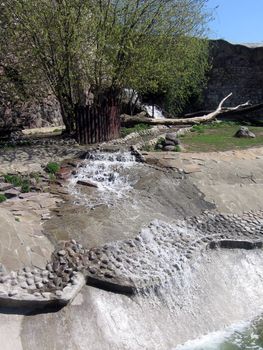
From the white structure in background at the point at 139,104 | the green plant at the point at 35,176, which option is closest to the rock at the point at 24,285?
the green plant at the point at 35,176

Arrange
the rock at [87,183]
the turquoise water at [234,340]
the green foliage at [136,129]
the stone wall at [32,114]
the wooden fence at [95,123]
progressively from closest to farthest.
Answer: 1. the turquoise water at [234,340]
2. the rock at [87,183]
3. the wooden fence at [95,123]
4. the green foliage at [136,129]
5. the stone wall at [32,114]

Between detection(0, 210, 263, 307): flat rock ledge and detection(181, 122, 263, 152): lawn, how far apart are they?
3.76 meters

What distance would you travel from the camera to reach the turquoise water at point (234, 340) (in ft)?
23.8

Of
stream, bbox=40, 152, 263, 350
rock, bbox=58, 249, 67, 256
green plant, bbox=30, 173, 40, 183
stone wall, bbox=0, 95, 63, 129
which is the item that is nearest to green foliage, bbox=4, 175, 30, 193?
green plant, bbox=30, 173, 40, 183

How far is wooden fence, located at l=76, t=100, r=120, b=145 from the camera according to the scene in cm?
1380

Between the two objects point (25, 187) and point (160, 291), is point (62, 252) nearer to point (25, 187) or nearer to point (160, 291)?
point (160, 291)

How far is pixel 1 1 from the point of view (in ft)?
42.9

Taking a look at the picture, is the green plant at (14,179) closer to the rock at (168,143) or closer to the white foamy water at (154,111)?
the rock at (168,143)

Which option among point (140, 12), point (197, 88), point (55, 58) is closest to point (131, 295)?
point (55, 58)

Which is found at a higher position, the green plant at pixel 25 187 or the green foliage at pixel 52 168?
the green foliage at pixel 52 168

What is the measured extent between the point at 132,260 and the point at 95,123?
6.52 meters

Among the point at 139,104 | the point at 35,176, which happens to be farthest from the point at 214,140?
the point at 35,176

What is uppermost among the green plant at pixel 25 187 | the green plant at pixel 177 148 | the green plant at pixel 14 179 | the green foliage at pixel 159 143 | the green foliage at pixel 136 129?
the green foliage at pixel 159 143

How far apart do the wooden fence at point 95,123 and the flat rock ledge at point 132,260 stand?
16.0 feet
